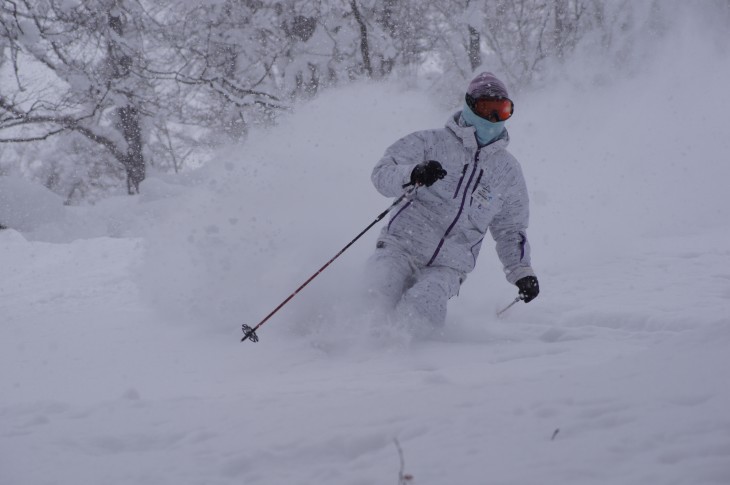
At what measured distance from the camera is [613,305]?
14.8 feet

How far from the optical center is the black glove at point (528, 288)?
149 inches

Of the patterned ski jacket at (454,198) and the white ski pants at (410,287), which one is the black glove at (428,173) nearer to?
the patterned ski jacket at (454,198)

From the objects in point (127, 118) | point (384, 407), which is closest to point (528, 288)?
point (384, 407)

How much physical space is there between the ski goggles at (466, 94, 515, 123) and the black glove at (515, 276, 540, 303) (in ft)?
3.44

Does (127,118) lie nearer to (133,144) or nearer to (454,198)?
(133,144)

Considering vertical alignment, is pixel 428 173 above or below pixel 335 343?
above

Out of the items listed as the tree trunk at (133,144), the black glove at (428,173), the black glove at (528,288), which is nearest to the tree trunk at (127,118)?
the tree trunk at (133,144)

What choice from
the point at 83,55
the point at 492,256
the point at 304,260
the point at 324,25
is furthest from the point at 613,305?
the point at 83,55

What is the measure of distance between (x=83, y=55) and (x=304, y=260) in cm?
952

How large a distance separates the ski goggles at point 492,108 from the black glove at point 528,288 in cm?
105

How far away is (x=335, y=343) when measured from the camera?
3541mm

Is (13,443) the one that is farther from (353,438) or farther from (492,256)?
(492,256)

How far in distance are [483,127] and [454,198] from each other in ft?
1.60

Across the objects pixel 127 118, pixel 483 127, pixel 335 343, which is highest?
pixel 127 118
